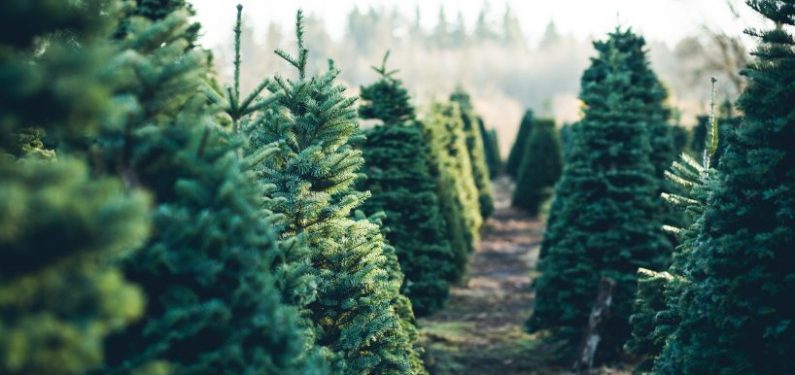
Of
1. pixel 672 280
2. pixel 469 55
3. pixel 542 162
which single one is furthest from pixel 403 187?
pixel 469 55

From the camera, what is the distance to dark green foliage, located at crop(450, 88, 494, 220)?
2527cm

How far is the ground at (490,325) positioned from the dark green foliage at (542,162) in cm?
452

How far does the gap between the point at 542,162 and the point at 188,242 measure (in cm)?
2334

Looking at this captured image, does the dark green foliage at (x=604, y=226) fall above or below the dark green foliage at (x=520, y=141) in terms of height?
below

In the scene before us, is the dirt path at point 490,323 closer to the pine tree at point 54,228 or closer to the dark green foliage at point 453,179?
the dark green foliage at point 453,179

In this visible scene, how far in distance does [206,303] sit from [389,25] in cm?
11730

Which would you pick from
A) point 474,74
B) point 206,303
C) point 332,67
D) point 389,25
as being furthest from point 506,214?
point 389,25

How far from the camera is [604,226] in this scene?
10.7 meters

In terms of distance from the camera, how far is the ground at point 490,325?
A: 10641 millimetres

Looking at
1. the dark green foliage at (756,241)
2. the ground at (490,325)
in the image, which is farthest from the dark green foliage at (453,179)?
the dark green foliage at (756,241)

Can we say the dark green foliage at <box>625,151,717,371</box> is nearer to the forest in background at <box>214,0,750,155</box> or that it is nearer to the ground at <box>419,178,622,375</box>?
the ground at <box>419,178,622,375</box>

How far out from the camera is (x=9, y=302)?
2006 mm

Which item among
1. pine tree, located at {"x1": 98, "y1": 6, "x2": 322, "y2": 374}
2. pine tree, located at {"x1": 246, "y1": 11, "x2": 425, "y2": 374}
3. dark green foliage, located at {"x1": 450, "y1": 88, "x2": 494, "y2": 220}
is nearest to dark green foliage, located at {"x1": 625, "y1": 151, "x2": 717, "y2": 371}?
pine tree, located at {"x1": 246, "y1": 11, "x2": 425, "y2": 374}

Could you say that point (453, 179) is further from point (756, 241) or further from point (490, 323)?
point (756, 241)
